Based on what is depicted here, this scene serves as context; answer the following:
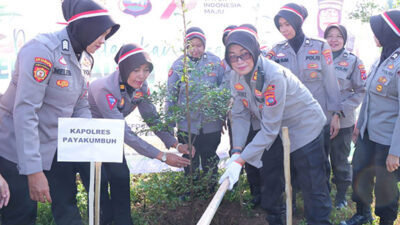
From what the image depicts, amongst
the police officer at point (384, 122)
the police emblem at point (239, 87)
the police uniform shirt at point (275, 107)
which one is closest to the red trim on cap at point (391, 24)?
the police officer at point (384, 122)

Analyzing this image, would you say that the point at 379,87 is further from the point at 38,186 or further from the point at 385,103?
the point at 38,186

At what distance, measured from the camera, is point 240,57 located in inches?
105

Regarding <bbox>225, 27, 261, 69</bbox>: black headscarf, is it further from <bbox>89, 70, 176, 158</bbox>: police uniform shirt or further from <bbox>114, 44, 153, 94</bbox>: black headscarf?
<bbox>89, 70, 176, 158</bbox>: police uniform shirt

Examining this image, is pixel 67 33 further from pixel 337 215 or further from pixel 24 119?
pixel 337 215

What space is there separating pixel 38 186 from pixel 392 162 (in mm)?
2496

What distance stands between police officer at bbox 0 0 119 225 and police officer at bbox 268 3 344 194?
200 cm

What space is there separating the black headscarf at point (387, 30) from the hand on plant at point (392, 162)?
0.83 meters

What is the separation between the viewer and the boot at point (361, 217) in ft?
11.3

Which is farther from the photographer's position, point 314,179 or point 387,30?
point 387,30

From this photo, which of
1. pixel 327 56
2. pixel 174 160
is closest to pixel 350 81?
pixel 327 56

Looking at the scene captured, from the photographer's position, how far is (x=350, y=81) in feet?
13.3

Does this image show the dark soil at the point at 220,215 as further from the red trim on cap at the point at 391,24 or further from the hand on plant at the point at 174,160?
the red trim on cap at the point at 391,24

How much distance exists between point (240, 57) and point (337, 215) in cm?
212

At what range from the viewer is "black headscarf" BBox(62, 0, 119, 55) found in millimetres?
2320
